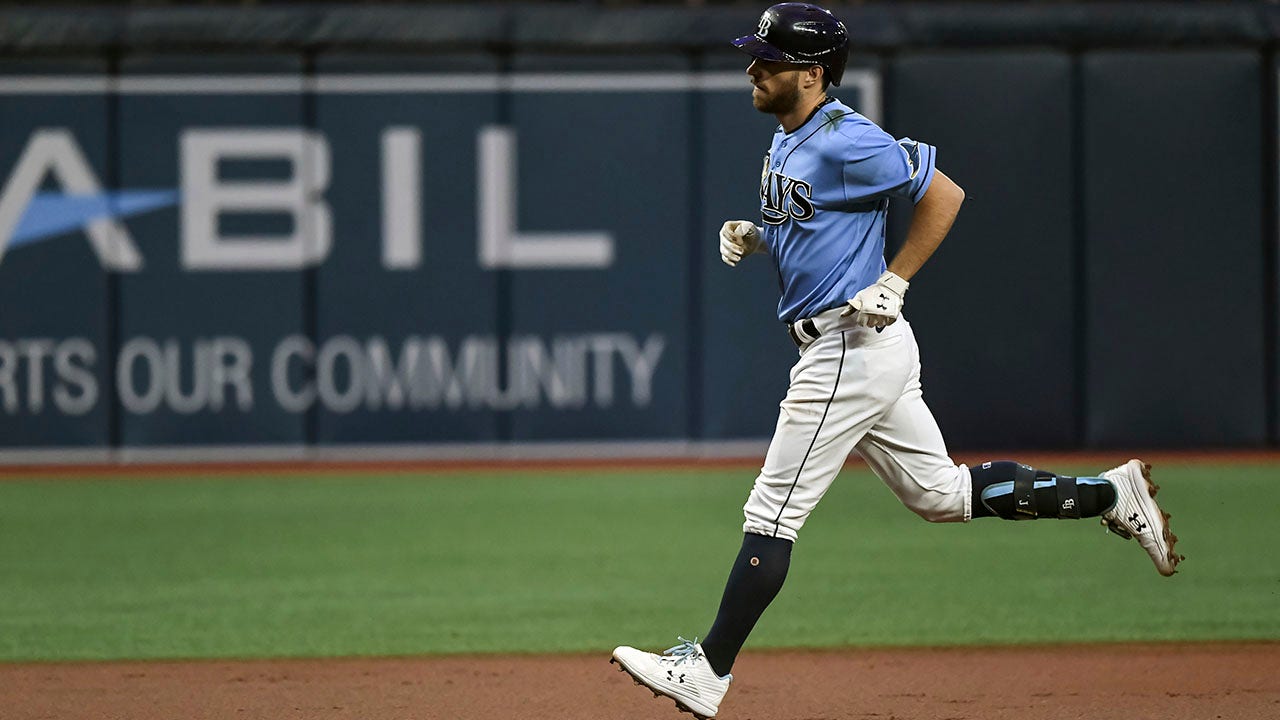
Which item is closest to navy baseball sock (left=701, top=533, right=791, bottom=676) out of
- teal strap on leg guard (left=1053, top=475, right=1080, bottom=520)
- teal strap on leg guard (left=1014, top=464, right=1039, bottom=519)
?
teal strap on leg guard (left=1014, top=464, right=1039, bottom=519)

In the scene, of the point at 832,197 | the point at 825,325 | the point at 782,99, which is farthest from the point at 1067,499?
the point at 782,99

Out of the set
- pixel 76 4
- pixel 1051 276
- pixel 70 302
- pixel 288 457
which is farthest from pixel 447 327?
pixel 1051 276

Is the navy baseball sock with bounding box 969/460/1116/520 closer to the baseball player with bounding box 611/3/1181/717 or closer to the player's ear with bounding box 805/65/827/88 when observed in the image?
the baseball player with bounding box 611/3/1181/717

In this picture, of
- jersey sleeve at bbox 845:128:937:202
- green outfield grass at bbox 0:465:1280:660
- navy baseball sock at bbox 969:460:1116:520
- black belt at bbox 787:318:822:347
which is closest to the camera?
jersey sleeve at bbox 845:128:937:202

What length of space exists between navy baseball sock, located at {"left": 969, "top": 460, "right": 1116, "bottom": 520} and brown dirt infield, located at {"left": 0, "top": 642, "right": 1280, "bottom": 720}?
2.00 feet

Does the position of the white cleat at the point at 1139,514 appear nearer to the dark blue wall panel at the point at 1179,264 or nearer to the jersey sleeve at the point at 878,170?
the jersey sleeve at the point at 878,170

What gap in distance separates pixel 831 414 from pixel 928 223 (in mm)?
562

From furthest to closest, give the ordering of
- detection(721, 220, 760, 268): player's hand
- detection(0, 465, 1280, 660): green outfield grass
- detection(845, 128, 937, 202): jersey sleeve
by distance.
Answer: detection(0, 465, 1280, 660): green outfield grass < detection(721, 220, 760, 268): player's hand < detection(845, 128, 937, 202): jersey sleeve

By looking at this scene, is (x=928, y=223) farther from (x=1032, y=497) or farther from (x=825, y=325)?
(x=1032, y=497)

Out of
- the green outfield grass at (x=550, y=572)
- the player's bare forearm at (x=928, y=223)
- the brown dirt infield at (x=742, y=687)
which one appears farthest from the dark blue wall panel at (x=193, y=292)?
the player's bare forearm at (x=928, y=223)

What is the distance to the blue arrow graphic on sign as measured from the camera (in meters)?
12.9

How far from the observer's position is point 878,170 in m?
4.42

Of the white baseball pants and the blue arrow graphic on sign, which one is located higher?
the blue arrow graphic on sign

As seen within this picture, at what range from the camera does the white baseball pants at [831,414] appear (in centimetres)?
446
